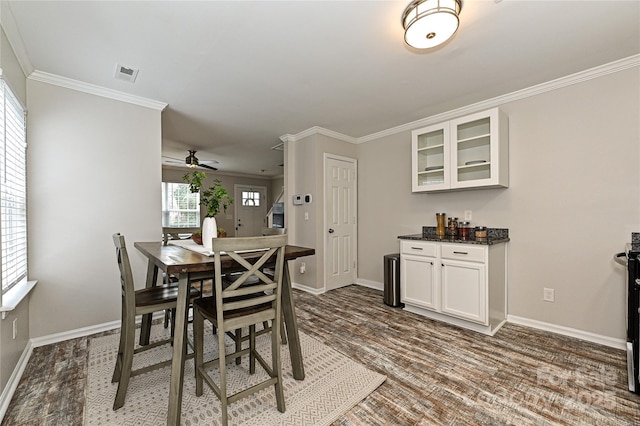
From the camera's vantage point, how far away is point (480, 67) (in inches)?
96.7

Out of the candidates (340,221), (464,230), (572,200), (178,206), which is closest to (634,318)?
(572,200)

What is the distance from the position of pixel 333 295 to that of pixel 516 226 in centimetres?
243

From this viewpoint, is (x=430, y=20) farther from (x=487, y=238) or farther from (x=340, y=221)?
(x=340, y=221)

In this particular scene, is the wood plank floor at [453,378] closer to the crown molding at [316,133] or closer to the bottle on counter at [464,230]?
the bottle on counter at [464,230]

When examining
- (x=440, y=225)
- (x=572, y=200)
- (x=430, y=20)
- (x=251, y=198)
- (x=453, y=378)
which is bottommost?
(x=453, y=378)

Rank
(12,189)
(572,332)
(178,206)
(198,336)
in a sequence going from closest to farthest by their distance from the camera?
(198,336), (12,189), (572,332), (178,206)

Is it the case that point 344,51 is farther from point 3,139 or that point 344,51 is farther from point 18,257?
point 18,257

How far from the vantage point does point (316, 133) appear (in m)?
4.10

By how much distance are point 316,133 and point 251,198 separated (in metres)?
5.13

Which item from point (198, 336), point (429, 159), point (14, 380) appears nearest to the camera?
point (198, 336)

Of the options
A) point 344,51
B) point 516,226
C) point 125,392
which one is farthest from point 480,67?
point 125,392

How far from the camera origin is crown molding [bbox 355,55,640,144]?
7.84 ft

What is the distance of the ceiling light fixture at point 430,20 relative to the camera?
1666 millimetres

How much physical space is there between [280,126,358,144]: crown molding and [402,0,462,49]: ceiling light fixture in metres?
2.30
